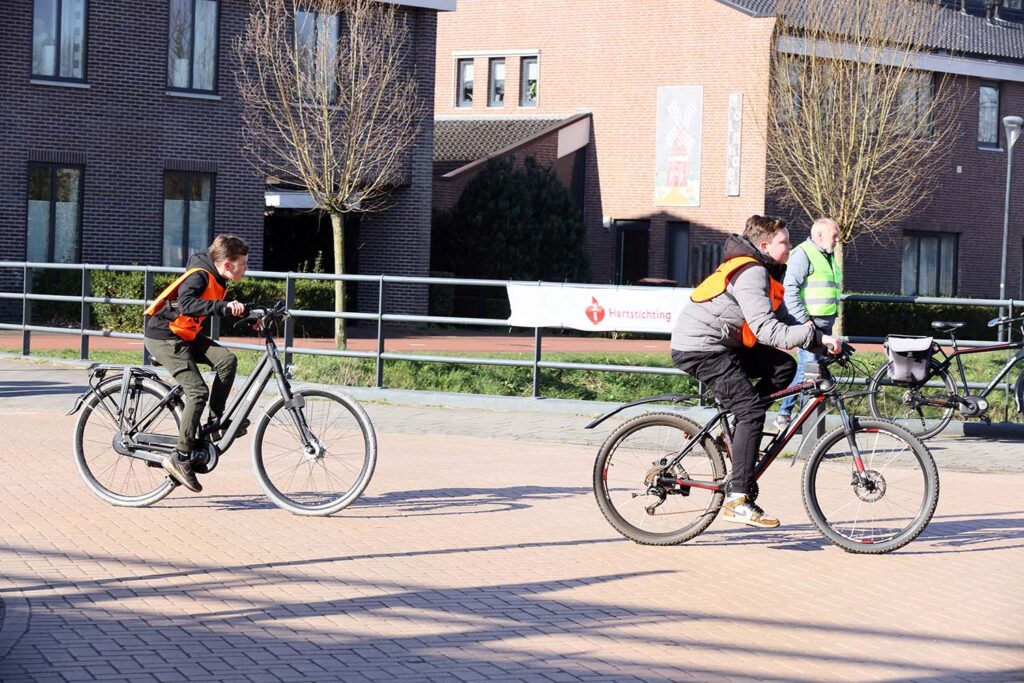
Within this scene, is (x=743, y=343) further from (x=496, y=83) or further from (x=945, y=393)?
(x=496, y=83)

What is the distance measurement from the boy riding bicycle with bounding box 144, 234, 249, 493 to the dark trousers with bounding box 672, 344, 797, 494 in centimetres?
A: 255

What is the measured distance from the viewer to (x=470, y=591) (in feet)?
22.5

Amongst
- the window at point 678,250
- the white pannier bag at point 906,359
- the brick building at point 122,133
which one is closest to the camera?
the white pannier bag at point 906,359

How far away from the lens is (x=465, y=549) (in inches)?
310

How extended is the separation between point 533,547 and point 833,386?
1.80 metres

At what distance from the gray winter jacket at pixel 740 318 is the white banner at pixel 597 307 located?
5659 millimetres

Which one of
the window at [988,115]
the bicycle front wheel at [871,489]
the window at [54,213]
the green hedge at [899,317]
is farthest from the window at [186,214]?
the bicycle front wheel at [871,489]

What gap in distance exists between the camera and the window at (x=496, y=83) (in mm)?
40375

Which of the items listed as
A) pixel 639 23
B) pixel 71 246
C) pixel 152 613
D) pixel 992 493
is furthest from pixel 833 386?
pixel 639 23

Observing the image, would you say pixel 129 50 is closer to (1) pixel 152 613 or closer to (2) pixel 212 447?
(2) pixel 212 447

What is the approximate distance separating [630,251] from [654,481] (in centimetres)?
2995

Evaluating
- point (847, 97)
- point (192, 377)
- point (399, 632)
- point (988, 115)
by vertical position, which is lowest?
point (399, 632)

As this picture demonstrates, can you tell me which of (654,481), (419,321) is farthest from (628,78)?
(654,481)

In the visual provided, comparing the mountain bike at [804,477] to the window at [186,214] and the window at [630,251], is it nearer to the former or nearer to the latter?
the window at [186,214]
